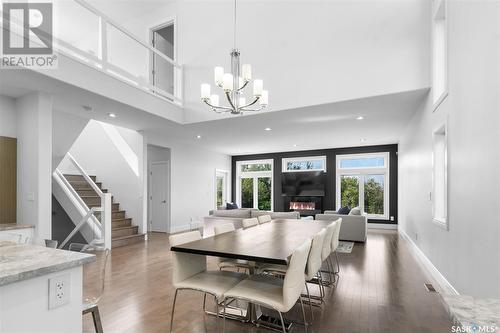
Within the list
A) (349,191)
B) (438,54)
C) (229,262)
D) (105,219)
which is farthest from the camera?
(349,191)

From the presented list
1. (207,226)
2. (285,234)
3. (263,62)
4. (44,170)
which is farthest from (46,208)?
(263,62)

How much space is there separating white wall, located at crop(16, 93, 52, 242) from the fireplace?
750cm

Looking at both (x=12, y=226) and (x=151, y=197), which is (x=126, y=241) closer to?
(x=151, y=197)

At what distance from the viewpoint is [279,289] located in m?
2.21

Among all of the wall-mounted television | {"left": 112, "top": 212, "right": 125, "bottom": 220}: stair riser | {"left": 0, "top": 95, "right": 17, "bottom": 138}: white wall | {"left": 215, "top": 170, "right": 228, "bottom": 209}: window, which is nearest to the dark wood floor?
{"left": 112, "top": 212, "right": 125, "bottom": 220}: stair riser

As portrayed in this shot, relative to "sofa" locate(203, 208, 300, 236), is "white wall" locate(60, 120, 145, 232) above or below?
above

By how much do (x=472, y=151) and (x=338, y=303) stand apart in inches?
81.3

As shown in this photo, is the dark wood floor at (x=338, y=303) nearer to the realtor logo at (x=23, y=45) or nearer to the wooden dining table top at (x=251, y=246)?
the wooden dining table top at (x=251, y=246)

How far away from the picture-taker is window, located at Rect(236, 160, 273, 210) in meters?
11.0

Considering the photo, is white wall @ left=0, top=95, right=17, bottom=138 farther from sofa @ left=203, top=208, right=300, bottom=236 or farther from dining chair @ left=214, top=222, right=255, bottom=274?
sofa @ left=203, top=208, right=300, bottom=236

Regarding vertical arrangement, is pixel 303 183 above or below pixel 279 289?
above

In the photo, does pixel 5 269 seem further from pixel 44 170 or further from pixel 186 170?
pixel 186 170

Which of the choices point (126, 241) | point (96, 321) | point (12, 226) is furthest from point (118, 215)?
point (96, 321)

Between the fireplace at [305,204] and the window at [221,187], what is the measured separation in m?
2.55
